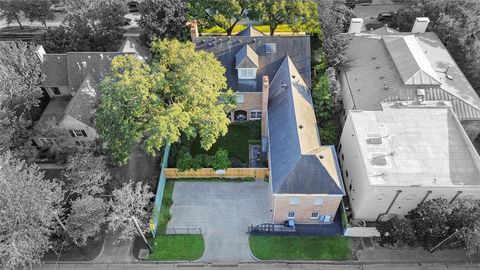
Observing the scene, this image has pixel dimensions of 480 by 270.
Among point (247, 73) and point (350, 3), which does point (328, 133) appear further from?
point (350, 3)

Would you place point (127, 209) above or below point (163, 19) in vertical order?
below

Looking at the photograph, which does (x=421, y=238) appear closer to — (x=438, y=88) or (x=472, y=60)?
(x=438, y=88)

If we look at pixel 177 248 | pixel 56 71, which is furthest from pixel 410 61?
pixel 56 71

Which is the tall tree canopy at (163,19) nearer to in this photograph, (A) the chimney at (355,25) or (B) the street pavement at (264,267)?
(A) the chimney at (355,25)

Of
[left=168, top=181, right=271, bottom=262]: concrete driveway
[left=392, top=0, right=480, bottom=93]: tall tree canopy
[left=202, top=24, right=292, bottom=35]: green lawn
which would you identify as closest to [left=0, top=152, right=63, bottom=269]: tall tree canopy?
[left=168, top=181, right=271, bottom=262]: concrete driveway

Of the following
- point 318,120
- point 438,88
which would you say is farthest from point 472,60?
point 318,120

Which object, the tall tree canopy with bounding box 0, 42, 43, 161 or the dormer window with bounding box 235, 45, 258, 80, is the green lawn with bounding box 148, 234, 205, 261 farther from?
the dormer window with bounding box 235, 45, 258, 80
